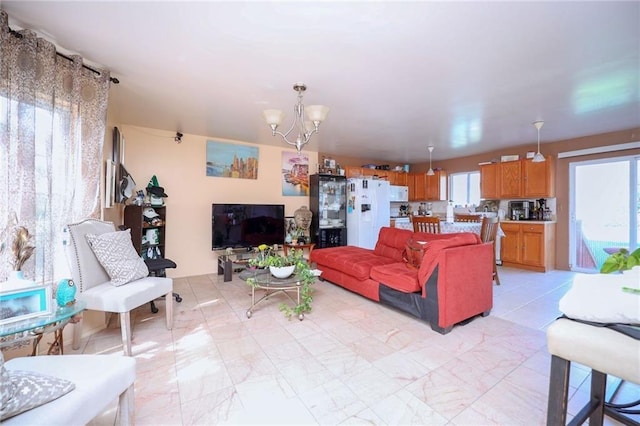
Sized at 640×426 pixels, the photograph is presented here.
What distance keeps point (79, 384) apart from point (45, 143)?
5.98ft

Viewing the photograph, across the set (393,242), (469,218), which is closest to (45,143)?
(393,242)

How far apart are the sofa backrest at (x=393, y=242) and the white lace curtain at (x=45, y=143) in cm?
337

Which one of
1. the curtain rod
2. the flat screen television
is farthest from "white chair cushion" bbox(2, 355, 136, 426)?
the flat screen television

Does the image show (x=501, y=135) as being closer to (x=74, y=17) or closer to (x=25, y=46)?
(x=74, y=17)

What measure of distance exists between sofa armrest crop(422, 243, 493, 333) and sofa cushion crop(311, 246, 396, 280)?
2.85 feet

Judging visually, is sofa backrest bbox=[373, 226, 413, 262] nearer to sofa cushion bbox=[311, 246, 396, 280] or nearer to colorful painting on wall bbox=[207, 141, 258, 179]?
sofa cushion bbox=[311, 246, 396, 280]

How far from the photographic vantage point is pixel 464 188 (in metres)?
6.47

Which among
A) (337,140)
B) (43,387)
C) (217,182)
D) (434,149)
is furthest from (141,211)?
(434,149)

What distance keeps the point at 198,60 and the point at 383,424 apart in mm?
2854

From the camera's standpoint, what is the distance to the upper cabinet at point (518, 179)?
4.86 m

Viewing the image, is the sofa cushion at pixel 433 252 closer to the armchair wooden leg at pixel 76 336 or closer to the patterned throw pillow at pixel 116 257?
the patterned throw pillow at pixel 116 257

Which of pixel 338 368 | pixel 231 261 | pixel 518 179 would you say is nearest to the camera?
pixel 338 368

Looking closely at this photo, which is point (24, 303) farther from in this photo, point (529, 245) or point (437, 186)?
point (437, 186)

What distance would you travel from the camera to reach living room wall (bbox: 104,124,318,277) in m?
4.13
